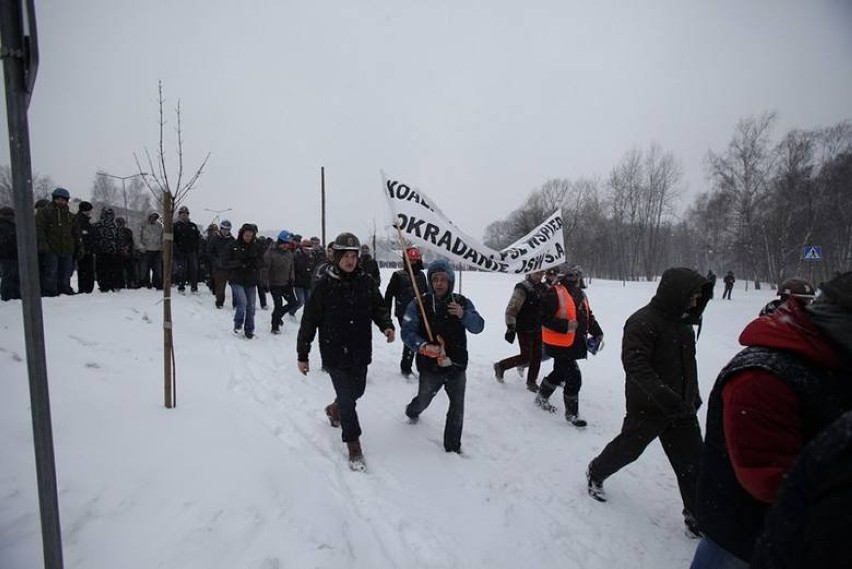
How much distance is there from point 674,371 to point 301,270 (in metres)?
8.50

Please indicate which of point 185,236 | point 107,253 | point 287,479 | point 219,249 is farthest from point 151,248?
point 287,479

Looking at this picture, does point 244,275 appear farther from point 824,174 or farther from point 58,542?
point 824,174

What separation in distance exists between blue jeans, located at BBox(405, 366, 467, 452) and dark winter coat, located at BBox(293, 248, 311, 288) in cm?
643

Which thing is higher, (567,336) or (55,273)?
(55,273)

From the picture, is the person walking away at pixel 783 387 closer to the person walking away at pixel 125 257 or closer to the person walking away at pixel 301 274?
the person walking away at pixel 301 274

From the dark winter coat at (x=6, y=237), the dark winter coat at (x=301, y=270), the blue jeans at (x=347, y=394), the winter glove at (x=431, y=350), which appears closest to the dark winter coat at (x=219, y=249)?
the dark winter coat at (x=301, y=270)

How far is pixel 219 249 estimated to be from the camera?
10.1 m

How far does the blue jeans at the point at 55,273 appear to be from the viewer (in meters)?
7.56

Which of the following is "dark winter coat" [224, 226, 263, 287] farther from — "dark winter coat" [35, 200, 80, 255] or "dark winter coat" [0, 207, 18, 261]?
"dark winter coat" [0, 207, 18, 261]

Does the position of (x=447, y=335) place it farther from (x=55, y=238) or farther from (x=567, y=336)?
(x=55, y=238)

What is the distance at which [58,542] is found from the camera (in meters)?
1.55

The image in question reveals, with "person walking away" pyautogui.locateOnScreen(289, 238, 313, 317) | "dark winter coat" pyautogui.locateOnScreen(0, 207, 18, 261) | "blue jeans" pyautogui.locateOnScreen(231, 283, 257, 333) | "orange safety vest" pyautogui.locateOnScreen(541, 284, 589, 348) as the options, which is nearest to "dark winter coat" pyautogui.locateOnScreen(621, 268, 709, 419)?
"orange safety vest" pyautogui.locateOnScreen(541, 284, 589, 348)

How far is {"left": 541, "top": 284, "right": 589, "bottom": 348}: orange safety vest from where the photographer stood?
525 centimetres

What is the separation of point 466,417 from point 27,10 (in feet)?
17.1
